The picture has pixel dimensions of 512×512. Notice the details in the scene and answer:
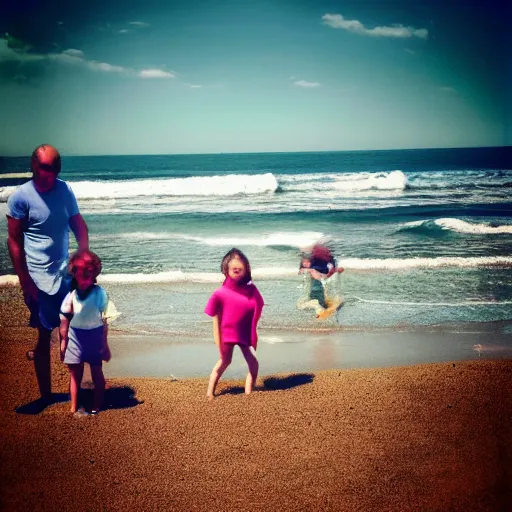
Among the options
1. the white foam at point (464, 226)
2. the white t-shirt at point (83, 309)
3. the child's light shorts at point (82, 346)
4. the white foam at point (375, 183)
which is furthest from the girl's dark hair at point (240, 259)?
the white foam at point (375, 183)

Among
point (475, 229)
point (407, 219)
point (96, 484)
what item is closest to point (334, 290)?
point (96, 484)

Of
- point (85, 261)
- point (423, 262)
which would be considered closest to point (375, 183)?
point (423, 262)

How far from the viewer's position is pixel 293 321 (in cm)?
506

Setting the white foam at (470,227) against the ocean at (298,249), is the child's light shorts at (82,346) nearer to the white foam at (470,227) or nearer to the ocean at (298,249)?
the ocean at (298,249)

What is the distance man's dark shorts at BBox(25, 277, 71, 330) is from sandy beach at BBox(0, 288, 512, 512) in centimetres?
57

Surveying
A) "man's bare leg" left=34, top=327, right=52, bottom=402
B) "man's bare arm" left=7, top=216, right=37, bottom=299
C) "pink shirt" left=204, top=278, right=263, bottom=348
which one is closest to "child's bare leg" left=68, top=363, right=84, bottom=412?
"man's bare leg" left=34, top=327, right=52, bottom=402

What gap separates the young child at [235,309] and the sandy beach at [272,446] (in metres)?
0.38

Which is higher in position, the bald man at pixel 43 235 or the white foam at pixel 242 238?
the bald man at pixel 43 235

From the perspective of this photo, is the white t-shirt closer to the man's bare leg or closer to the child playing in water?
the man's bare leg

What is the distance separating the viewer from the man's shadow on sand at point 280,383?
3285 millimetres

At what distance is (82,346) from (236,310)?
0.99m

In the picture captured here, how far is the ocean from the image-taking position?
5.28 meters

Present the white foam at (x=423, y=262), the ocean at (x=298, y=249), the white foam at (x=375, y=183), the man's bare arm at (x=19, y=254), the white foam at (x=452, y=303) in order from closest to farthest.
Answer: the man's bare arm at (x=19, y=254) → the ocean at (x=298, y=249) → the white foam at (x=452, y=303) → the white foam at (x=423, y=262) → the white foam at (x=375, y=183)

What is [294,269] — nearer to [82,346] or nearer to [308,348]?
[308,348]
